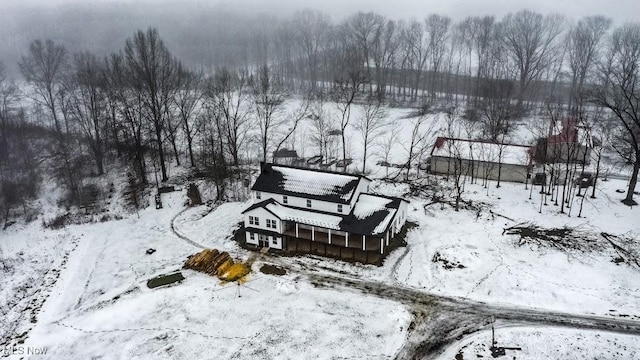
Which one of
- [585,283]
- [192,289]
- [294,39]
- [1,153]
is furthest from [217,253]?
[294,39]

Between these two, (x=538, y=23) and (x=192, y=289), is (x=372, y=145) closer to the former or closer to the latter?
(x=192, y=289)

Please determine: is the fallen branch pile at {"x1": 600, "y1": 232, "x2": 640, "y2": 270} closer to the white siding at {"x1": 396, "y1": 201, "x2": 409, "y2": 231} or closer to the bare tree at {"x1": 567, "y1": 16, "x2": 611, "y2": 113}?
the white siding at {"x1": 396, "y1": 201, "x2": 409, "y2": 231}

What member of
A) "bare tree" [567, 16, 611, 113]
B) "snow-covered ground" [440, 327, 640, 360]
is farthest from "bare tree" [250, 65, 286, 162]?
"bare tree" [567, 16, 611, 113]

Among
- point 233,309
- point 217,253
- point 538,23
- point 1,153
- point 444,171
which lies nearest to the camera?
point 233,309

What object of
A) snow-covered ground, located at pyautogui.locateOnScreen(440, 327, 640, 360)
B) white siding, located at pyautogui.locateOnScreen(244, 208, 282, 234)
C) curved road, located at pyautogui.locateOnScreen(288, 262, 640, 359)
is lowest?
snow-covered ground, located at pyautogui.locateOnScreen(440, 327, 640, 360)

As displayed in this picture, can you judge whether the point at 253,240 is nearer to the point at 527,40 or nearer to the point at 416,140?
the point at 416,140

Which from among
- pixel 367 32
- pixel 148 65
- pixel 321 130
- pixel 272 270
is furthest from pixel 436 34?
pixel 272 270
